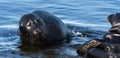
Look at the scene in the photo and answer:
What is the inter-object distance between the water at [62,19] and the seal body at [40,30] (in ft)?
0.93

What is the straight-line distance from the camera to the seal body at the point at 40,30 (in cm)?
1175

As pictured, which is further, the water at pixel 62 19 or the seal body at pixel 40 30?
the seal body at pixel 40 30

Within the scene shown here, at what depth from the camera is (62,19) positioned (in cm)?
1477

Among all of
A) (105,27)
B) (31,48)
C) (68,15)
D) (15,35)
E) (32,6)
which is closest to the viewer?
(31,48)

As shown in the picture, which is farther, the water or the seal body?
the seal body

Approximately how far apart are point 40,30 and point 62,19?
10.1ft

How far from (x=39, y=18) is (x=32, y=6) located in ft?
14.8

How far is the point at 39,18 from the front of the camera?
12055 millimetres

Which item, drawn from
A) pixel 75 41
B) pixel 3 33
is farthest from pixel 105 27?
pixel 3 33

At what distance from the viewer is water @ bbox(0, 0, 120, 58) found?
36.5 ft

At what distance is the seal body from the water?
0.28 metres

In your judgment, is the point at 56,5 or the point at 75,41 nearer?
the point at 75,41

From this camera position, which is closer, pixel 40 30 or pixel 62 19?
pixel 40 30

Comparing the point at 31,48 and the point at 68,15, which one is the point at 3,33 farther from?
the point at 68,15
